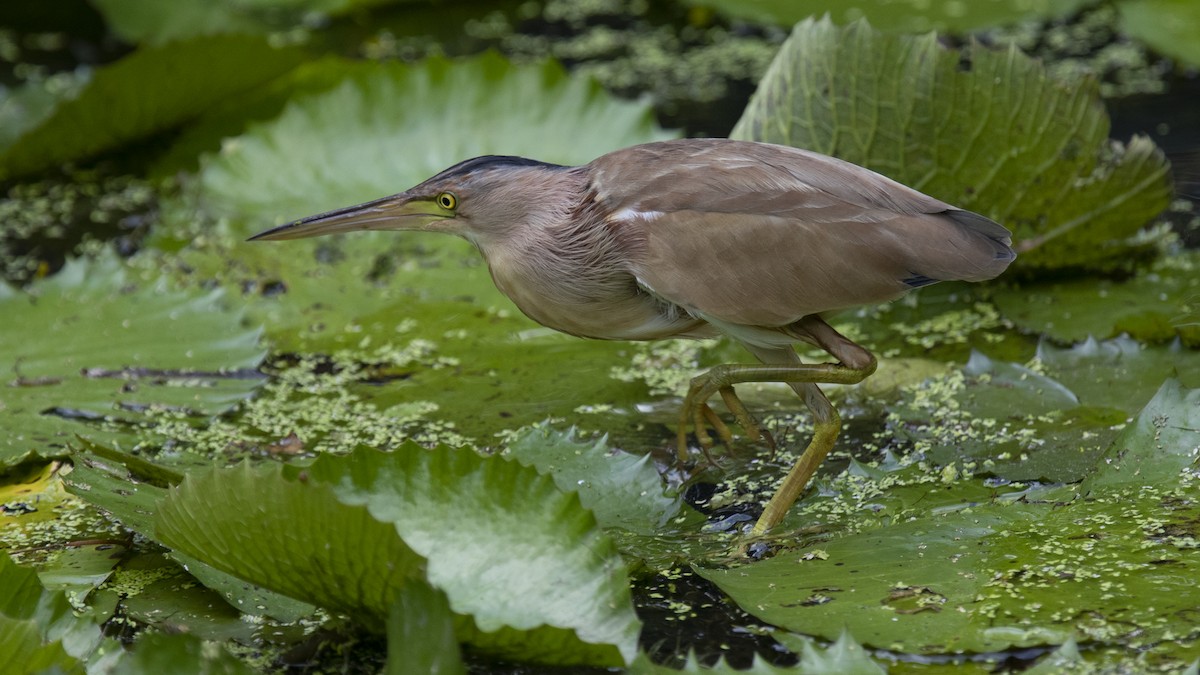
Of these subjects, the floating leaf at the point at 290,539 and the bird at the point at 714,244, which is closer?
the floating leaf at the point at 290,539

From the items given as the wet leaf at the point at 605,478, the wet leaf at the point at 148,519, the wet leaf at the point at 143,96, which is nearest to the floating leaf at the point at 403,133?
the wet leaf at the point at 143,96

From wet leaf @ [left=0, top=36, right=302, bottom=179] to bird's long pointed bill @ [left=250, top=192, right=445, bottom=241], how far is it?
1766 mm

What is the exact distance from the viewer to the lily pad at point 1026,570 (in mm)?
2143

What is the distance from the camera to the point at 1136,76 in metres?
4.88

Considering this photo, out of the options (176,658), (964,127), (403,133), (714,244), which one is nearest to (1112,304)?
(964,127)

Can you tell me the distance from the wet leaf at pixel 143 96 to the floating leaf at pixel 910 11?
1725mm

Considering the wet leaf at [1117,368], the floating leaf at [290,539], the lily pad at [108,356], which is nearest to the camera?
the floating leaf at [290,539]

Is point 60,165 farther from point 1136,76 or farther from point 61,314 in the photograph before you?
point 1136,76

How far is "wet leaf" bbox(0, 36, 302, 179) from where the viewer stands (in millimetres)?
4438

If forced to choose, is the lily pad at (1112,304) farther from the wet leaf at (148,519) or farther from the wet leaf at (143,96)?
the wet leaf at (143,96)

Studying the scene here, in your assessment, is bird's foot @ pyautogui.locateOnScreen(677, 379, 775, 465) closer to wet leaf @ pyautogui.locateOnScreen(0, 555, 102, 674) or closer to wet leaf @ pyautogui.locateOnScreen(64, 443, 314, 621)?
wet leaf @ pyautogui.locateOnScreen(64, 443, 314, 621)

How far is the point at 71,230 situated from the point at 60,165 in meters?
0.48

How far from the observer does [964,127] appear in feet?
11.3

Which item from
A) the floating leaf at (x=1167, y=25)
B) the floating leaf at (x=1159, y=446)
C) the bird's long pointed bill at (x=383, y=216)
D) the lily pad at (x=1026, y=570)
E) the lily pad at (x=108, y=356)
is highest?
the floating leaf at (x=1167, y=25)
